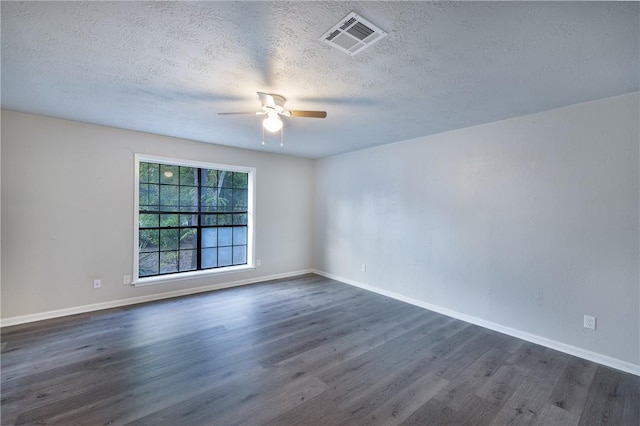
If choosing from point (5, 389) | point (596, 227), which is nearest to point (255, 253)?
point (5, 389)

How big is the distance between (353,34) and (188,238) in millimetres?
4059

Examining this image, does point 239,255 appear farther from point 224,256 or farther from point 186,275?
point 186,275

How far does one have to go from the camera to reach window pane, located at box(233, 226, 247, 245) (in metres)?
5.14

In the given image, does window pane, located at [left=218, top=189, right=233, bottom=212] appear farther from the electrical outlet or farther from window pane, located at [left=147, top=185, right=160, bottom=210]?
the electrical outlet

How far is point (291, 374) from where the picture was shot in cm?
234

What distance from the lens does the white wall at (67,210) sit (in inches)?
126

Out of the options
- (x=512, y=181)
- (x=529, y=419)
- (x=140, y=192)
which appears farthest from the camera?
(x=140, y=192)

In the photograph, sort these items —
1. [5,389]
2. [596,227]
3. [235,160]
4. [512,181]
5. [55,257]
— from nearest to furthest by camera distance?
[5,389], [596,227], [512,181], [55,257], [235,160]

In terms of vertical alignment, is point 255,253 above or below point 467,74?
below

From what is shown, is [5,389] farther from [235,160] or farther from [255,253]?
[235,160]

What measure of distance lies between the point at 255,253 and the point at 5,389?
3358 millimetres

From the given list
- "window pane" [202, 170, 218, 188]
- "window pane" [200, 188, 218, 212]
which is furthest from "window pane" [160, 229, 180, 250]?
"window pane" [202, 170, 218, 188]

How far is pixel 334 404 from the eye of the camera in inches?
78.6

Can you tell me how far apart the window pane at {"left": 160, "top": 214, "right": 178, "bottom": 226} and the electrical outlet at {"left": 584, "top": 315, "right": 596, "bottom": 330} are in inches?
209
